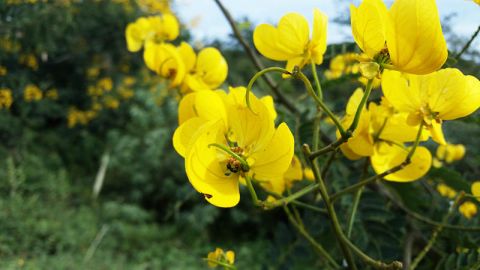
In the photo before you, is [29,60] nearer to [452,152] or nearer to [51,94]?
[51,94]

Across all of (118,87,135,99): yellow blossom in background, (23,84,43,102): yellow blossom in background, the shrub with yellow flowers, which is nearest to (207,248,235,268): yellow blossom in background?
the shrub with yellow flowers

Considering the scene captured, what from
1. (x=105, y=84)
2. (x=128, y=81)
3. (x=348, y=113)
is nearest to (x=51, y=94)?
(x=105, y=84)

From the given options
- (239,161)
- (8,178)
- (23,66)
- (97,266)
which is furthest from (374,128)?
(23,66)

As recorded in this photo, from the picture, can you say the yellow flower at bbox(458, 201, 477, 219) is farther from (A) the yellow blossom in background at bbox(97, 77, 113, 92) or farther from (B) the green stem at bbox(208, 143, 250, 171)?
(A) the yellow blossom in background at bbox(97, 77, 113, 92)

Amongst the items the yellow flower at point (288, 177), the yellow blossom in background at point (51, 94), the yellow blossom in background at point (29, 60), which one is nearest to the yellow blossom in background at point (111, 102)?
the yellow blossom in background at point (51, 94)

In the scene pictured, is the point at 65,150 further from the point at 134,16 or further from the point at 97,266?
the point at 97,266
